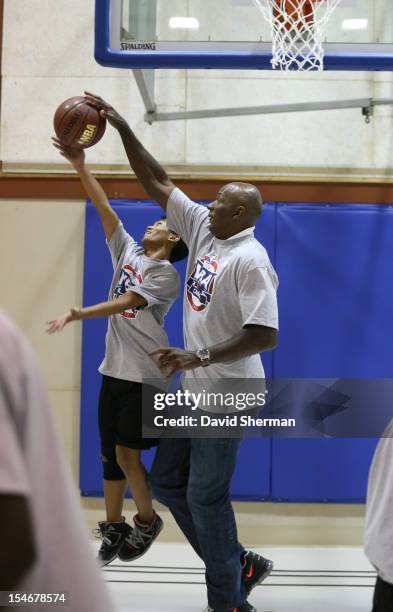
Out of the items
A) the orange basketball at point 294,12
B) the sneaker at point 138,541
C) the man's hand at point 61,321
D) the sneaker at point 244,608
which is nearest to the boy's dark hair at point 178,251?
the man's hand at point 61,321

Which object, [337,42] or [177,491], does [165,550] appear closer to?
[177,491]

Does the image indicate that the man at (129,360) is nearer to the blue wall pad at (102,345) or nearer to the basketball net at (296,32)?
the blue wall pad at (102,345)

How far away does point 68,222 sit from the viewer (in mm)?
4844

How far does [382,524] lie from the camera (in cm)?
211

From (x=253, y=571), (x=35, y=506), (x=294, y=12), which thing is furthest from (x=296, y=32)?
(x=35, y=506)

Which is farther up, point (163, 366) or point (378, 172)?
point (378, 172)

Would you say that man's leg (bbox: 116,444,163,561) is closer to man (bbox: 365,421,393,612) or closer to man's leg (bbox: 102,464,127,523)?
man's leg (bbox: 102,464,127,523)

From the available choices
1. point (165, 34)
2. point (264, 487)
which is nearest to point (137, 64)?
point (165, 34)

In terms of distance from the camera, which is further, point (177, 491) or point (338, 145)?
point (338, 145)

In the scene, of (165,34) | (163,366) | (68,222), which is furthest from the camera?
(68,222)

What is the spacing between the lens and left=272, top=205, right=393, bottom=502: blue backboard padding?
4656mm

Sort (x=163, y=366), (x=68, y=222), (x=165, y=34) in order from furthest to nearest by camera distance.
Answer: (x=68, y=222) → (x=165, y=34) → (x=163, y=366)

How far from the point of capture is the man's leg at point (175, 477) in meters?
3.44

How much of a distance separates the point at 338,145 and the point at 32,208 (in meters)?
2.06
